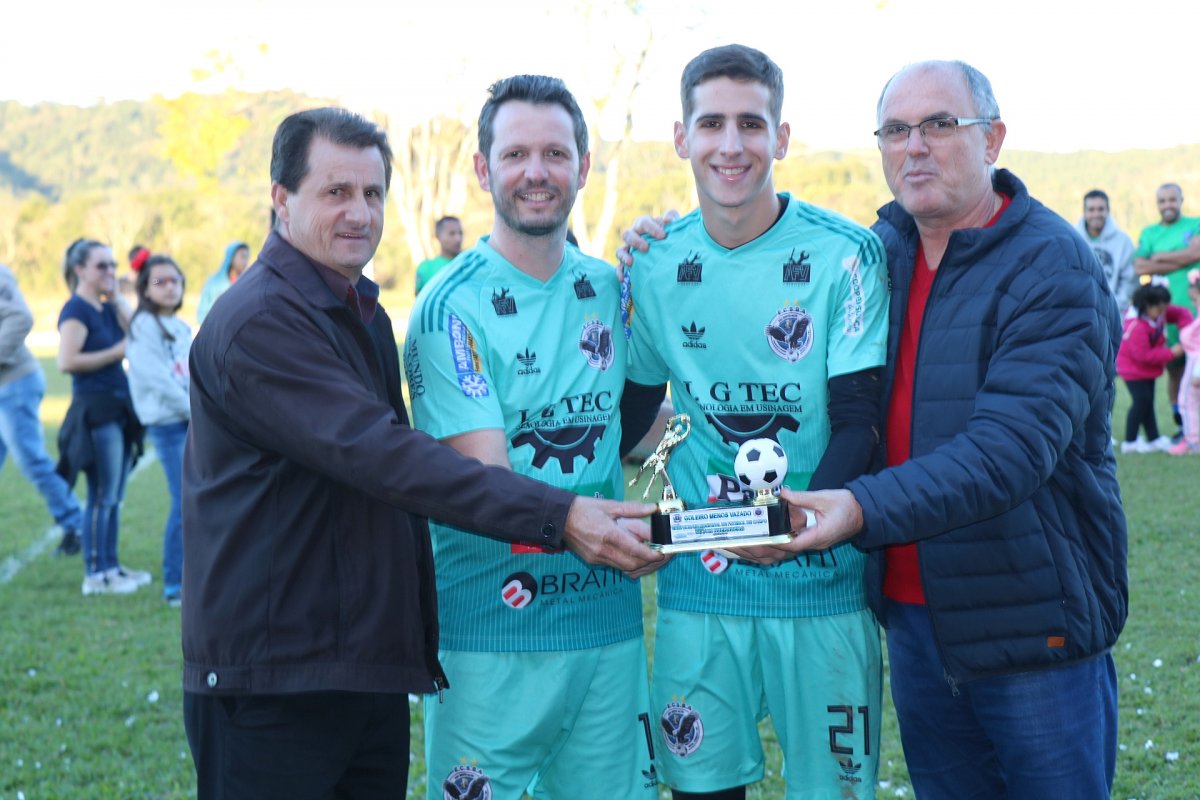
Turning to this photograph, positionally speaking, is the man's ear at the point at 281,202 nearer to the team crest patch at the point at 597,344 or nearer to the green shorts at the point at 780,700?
the team crest patch at the point at 597,344

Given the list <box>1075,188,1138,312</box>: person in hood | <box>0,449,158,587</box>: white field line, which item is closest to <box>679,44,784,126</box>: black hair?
<box>0,449,158,587</box>: white field line

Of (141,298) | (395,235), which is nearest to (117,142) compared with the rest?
(395,235)

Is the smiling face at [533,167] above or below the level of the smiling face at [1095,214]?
below

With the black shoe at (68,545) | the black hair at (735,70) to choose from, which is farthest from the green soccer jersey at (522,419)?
the black shoe at (68,545)

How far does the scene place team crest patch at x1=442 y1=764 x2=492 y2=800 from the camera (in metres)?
3.27

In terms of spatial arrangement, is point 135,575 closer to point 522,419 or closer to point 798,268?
point 522,419

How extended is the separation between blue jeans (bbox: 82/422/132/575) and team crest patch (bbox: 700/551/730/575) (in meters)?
6.40

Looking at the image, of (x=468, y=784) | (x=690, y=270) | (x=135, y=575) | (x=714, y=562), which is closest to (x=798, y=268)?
(x=690, y=270)

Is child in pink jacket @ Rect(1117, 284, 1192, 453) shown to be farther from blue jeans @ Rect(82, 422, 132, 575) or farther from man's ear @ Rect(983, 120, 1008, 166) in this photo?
man's ear @ Rect(983, 120, 1008, 166)

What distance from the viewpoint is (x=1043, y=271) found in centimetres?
291

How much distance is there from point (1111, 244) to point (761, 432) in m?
12.4

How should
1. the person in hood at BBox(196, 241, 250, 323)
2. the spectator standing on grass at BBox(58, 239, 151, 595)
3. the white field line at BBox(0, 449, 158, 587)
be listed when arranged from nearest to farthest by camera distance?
the spectator standing on grass at BBox(58, 239, 151, 595) → the white field line at BBox(0, 449, 158, 587) → the person in hood at BBox(196, 241, 250, 323)

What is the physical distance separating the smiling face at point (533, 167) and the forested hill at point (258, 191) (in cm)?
1389

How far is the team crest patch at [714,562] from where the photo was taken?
336 cm
